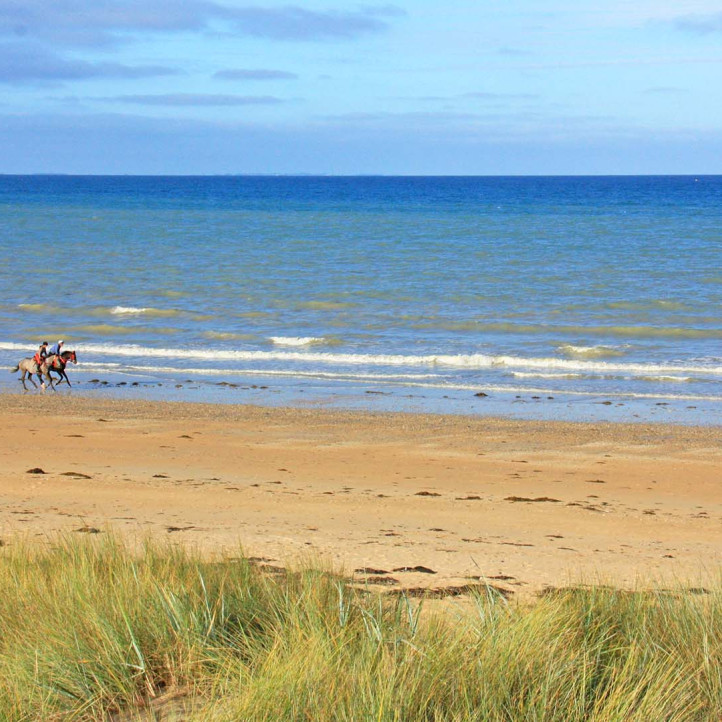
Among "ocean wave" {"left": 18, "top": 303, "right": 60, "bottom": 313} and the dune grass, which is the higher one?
the dune grass

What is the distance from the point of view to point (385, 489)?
9469 millimetres

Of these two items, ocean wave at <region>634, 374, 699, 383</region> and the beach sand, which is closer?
the beach sand

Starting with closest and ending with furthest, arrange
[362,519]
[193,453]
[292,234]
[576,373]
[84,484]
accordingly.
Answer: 1. [362,519]
2. [84,484]
3. [193,453]
4. [576,373]
5. [292,234]

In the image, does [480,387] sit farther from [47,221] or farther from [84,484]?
[47,221]

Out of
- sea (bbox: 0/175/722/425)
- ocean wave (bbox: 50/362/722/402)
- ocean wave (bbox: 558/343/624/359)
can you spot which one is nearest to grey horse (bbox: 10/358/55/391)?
sea (bbox: 0/175/722/425)

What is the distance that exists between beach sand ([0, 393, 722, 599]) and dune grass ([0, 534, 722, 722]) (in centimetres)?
84

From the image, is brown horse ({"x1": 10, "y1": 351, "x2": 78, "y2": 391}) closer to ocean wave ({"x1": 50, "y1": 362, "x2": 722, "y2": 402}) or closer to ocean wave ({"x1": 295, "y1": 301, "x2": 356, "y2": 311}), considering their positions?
ocean wave ({"x1": 50, "y1": 362, "x2": 722, "y2": 402})

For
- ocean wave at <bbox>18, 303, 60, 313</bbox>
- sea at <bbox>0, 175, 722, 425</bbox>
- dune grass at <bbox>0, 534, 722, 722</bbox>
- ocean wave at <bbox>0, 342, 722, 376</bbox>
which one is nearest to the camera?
dune grass at <bbox>0, 534, 722, 722</bbox>

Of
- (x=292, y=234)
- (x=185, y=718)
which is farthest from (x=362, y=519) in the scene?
(x=292, y=234)

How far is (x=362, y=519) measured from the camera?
309 inches

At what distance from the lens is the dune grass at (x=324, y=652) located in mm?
3170

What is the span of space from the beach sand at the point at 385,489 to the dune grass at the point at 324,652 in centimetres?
84

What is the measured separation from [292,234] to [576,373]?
3963 centimetres

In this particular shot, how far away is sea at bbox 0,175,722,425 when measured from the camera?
55.6ft
